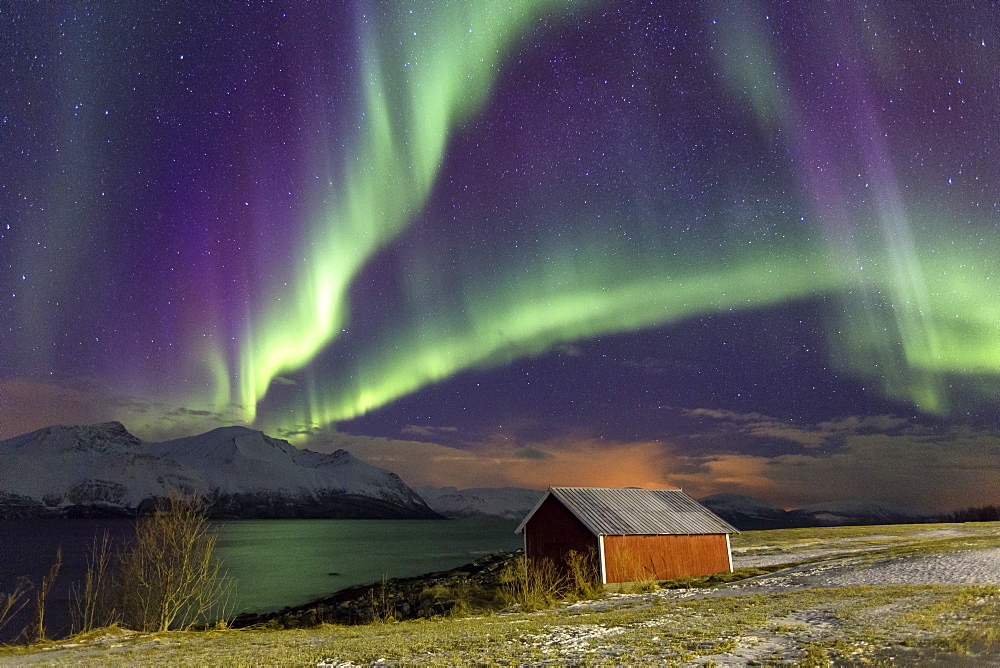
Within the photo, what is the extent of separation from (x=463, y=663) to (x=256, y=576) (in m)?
80.8

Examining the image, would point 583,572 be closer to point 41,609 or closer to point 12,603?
point 41,609

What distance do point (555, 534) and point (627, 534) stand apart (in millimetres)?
3958

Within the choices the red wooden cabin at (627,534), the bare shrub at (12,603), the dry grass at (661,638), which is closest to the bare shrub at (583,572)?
the red wooden cabin at (627,534)

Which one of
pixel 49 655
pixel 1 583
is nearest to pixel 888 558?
pixel 49 655

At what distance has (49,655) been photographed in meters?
18.1

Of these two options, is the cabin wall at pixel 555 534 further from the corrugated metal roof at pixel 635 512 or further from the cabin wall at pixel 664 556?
the cabin wall at pixel 664 556

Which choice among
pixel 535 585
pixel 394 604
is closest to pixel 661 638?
pixel 535 585

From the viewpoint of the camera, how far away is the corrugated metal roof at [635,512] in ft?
115

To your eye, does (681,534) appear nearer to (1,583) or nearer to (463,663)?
(463,663)

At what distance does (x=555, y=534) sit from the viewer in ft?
119

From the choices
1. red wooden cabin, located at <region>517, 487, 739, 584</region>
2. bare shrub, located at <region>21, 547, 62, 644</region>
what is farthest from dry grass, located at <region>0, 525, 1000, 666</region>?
red wooden cabin, located at <region>517, 487, 739, 584</region>

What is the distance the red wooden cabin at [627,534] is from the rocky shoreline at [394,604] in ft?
14.1

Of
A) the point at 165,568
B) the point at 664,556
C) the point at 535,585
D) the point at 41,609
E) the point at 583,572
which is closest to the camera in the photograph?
the point at 41,609

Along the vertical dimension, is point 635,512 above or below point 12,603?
above
